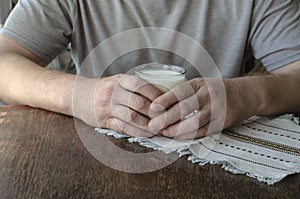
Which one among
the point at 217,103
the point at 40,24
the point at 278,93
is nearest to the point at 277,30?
the point at 278,93

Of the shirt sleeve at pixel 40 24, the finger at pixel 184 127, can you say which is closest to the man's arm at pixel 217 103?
the finger at pixel 184 127

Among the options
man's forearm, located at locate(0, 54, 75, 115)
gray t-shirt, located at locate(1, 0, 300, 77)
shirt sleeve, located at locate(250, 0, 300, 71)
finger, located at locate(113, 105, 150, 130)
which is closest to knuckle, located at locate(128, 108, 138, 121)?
finger, located at locate(113, 105, 150, 130)

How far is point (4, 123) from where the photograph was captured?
2.81 feet

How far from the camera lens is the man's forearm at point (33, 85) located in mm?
905

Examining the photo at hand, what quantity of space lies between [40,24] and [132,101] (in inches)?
19.2

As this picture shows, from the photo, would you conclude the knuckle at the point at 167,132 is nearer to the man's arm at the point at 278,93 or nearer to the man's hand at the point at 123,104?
the man's hand at the point at 123,104

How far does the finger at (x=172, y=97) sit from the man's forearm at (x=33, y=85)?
0.22 metres

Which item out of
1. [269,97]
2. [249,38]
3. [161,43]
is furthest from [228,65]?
[269,97]

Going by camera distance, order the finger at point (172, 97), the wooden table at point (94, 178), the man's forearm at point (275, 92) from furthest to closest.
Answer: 1. the man's forearm at point (275, 92)
2. the finger at point (172, 97)
3. the wooden table at point (94, 178)

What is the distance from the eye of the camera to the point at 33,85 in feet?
3.14

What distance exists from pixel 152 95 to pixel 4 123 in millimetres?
334

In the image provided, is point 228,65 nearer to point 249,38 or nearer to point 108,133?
point 249,38

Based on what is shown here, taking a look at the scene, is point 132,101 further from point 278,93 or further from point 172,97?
point 278,93

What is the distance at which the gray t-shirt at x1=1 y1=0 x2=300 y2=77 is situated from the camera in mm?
1159
